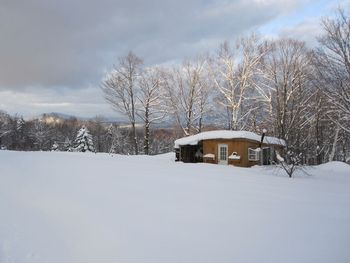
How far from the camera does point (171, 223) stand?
6352 millimetres

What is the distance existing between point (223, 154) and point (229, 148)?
0.68m

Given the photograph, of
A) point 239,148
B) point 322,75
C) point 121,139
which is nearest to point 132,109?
point 239,148

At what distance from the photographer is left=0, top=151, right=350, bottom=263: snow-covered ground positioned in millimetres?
4998

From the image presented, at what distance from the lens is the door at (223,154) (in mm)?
22375

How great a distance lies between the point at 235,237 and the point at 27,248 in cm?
350

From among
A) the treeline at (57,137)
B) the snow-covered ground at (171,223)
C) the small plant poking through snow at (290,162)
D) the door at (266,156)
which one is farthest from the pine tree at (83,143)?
the snow-covered ground at (171,223)

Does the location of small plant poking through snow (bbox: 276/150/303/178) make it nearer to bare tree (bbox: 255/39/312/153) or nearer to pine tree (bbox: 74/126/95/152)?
bare tree (bbox: 255/39/312/153)

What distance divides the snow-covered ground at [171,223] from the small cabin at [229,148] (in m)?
11.2

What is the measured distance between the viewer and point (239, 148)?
2172 cm

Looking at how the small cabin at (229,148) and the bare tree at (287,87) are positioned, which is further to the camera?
the bare tree at (287,87)

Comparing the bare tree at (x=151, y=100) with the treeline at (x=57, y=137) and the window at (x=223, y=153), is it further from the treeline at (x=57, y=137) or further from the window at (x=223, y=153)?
the treeline at (x=57, y=137)

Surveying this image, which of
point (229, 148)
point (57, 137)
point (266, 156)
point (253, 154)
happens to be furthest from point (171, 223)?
point (57, 137)

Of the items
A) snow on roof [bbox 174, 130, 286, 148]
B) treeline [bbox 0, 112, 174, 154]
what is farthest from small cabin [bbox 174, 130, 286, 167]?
treeline [bbox 0, 112, 174, 154]

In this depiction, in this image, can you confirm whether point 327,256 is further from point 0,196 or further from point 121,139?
point 121,139
